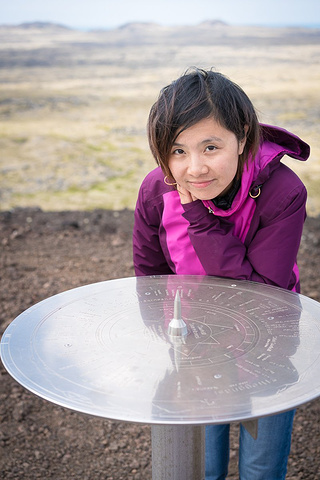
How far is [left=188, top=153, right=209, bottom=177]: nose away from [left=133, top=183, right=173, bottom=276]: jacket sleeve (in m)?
0.46

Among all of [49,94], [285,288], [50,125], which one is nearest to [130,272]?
[285,288]

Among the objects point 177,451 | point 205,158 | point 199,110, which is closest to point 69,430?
point 177,451

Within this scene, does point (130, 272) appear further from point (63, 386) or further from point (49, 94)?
point (49, 94)

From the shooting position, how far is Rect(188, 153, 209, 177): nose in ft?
6.54

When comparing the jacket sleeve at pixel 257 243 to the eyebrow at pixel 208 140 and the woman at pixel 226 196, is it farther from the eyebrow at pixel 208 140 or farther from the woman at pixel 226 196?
the eyebrow at pixel 208 140

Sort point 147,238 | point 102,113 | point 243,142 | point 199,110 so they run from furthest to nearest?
point 102,113, point 147,238, point 243,142, point 199,110

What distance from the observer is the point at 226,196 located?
2.22 metres

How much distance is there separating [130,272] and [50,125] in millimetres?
7194

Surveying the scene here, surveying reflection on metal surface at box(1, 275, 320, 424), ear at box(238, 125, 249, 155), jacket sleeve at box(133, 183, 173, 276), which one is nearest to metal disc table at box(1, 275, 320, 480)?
reflection on metal surface at box(1, 275, 320, 424)

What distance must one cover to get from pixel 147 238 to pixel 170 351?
33.2 inches

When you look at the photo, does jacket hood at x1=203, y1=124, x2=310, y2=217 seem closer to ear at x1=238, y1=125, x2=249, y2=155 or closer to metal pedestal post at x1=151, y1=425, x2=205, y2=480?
ear at x1=238, y1=125, x2=249, y2=155

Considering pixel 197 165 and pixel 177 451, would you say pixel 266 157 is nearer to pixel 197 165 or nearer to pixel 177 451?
pixel 197 165

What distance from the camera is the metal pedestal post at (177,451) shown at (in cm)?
188

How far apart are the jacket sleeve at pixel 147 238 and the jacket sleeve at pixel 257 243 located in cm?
24
